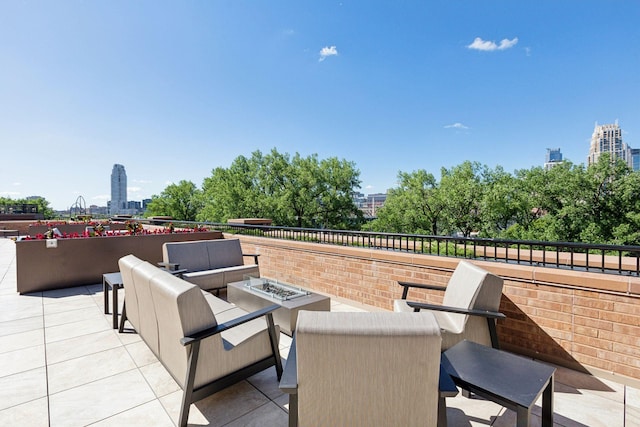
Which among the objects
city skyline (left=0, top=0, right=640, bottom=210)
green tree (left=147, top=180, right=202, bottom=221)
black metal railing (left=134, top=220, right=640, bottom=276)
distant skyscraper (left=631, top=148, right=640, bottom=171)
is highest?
distant skyscraper (left=631, top=148, right=640, bottom=171)

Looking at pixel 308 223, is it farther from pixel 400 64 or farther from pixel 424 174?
pixel 400 64

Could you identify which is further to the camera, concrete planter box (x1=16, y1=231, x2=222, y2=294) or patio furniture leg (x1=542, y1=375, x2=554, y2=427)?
concrete planter box (x1=16, y1=231, x2=222, y2=294)

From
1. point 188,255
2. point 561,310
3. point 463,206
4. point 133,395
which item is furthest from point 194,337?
point 463,206

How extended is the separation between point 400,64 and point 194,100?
931 cm

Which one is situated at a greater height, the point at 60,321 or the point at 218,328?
the point at 218,328

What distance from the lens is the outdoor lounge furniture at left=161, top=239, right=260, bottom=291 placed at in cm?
A: 453

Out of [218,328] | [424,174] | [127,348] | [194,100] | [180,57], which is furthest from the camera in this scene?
[424,174]

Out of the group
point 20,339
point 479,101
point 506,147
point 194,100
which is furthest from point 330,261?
point 506,147

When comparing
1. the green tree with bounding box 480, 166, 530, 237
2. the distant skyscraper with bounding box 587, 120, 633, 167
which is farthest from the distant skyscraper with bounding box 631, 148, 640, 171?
the green tree with bounding box 480, 166, 530, 237

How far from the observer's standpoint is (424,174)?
83.4 feet

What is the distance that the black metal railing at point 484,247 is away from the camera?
8.43 ft

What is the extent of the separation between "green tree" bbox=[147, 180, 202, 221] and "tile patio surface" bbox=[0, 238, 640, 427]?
29943 mm

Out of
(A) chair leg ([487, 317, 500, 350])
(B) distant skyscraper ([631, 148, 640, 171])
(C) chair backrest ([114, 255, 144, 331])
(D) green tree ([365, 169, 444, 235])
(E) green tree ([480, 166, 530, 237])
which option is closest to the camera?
(A) chair leg ([487, 317, 500, 350])

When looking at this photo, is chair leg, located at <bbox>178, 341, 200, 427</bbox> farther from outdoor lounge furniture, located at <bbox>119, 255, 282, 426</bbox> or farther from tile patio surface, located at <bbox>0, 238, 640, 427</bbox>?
tile patio surface, located at <bbox>0, 238, 640, 427</bbox>
